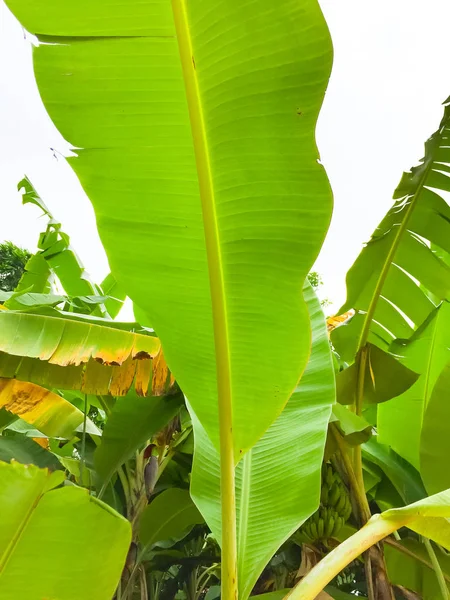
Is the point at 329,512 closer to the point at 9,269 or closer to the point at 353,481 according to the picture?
the point at 353,481

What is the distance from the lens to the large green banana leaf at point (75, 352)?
2.32 ft

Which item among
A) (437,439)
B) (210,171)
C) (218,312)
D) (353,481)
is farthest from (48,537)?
(437,439)

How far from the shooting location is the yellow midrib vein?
455mm

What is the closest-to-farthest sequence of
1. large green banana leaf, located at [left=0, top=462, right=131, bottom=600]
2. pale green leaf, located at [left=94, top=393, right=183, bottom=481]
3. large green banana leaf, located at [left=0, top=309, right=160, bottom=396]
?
large green banana leaf, located at [left=0, top=462, right=131, bottom=600], large green banana leaf, located at [left=0, top=309, right=160, bottom=396], pale green leaf, located at [left=94, top=393, right=183, bottom=481]

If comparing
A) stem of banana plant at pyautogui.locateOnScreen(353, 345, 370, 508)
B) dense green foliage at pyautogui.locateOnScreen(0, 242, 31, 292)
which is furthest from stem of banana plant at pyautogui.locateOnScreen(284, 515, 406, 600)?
dense green foliage at pyautogui.locateOnScreen(0, 242, 31, 292)

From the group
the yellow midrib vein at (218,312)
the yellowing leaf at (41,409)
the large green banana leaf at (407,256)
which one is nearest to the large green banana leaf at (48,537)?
the yellow midrib vein at (218,312)

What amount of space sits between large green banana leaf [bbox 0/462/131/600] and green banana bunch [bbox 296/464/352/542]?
48cm

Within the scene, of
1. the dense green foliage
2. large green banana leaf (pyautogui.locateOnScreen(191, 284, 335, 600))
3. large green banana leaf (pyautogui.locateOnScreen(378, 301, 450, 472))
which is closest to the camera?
large green banana leaf (pyautogui.locateOnScreen(191, 284, 335, 600))

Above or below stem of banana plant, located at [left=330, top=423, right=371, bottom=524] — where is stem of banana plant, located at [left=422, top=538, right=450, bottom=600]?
below

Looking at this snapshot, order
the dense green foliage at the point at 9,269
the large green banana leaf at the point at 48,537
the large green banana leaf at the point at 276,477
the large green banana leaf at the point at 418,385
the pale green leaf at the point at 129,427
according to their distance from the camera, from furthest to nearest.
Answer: the dense green foliage at the point at 9,269, the large green banana leaf at the point at 418,385, the pale green leaf at the point at 129,427, the large green banana leaf at the point at 276,477, the large green banana leaf at the point at 48,537

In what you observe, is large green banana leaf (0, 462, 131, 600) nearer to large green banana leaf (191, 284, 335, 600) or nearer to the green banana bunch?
large green banana leaf (191, 284, 335, 600)

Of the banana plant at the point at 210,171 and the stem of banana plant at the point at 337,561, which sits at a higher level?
the banana plant at the point at 210,171

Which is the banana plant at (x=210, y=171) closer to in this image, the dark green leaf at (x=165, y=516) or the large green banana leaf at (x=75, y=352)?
the large green banana leaf at (x=75, y=352)

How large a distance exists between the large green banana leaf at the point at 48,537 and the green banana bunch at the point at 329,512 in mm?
482
